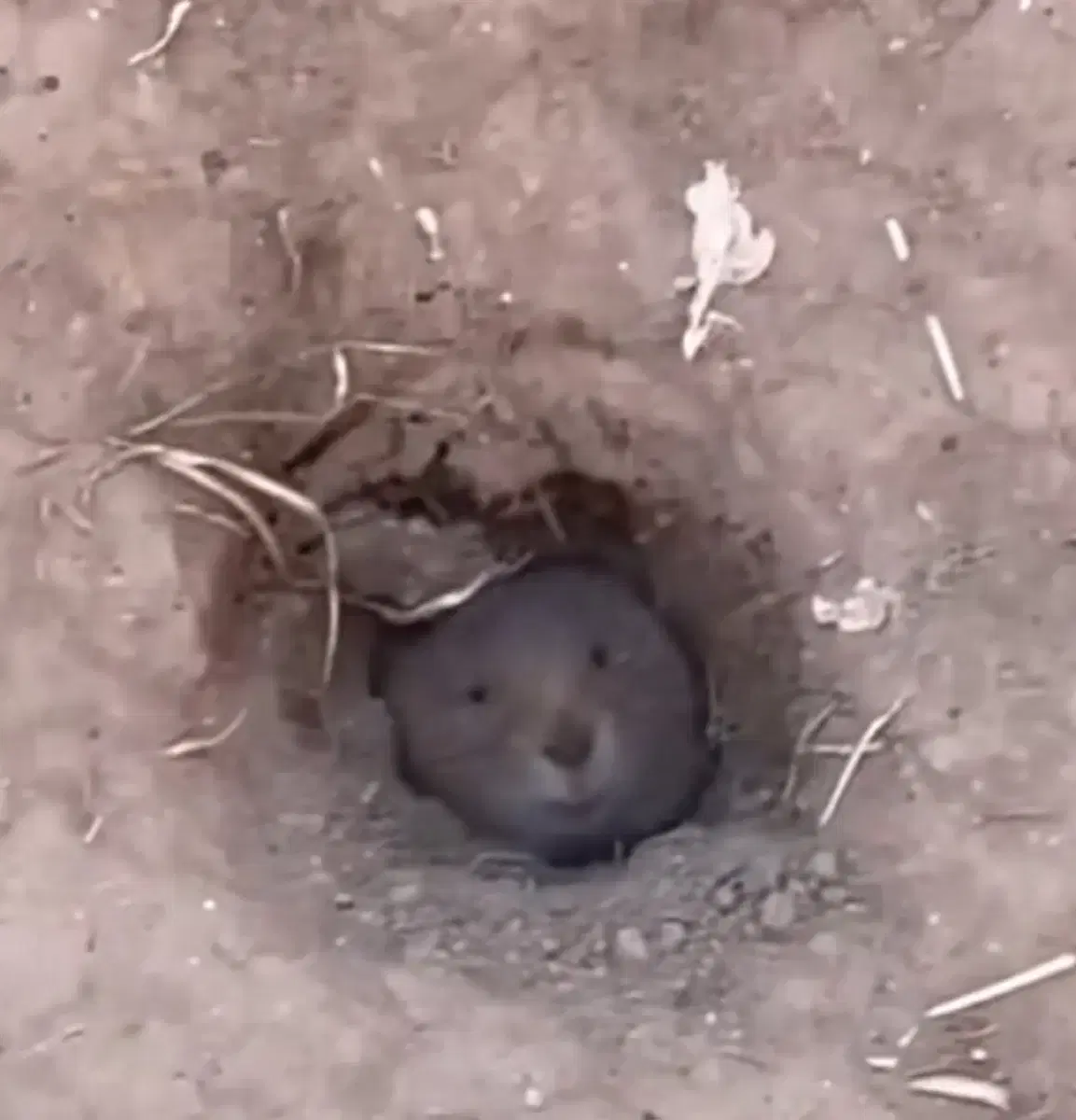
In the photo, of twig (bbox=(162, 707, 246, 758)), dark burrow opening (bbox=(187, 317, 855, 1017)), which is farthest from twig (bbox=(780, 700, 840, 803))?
twig (bbox=(162, 707, 246, 758))

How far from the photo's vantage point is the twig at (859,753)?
1079mm

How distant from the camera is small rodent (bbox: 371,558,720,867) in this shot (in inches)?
46.9

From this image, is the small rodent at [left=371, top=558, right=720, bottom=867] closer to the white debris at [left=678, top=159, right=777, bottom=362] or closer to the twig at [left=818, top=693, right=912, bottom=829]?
the twig at [left=818, top=693, right=912, bottom=829]

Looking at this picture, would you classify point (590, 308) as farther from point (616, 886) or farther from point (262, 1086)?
point (262, 1086)

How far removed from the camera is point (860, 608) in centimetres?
109

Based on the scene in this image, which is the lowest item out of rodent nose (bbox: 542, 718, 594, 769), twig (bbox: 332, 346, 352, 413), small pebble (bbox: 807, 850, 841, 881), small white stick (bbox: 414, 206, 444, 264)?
small pebble (bbox: 807, 850, 841, 881)

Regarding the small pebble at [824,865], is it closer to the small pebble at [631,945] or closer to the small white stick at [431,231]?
the small pebble at [631,945]

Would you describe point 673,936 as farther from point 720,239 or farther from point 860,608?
point 720,239

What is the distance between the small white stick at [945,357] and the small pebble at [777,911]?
0.30m

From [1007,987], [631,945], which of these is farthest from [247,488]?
[1007,987]

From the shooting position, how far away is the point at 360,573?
1.19 meters

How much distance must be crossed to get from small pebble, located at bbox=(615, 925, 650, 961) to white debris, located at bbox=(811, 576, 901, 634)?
21cm

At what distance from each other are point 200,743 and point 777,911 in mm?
349

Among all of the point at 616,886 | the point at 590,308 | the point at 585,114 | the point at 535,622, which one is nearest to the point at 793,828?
the point at 616,886
